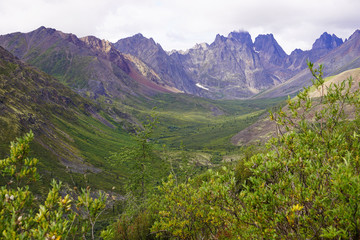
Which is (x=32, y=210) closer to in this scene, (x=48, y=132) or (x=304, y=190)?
(x=304, y=190)

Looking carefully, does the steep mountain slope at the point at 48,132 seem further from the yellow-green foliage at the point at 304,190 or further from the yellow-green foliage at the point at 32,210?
the yellow-green foliage at the point at 304,190

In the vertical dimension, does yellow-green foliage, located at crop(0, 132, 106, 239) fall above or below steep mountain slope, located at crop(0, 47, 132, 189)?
above

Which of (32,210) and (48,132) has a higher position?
(32,210)

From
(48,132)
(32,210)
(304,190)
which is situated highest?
(304,190)

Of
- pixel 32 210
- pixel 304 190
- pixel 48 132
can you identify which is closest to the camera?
pixel 304 190

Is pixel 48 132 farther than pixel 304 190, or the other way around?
pixel 48 132

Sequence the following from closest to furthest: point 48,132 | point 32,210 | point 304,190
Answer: point 304,190 < point 32,210 < point 48,132

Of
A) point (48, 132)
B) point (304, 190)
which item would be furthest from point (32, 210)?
point (48, 132)

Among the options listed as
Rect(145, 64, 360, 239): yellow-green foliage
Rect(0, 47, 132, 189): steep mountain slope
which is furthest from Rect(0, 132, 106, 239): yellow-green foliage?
Rect(0, 47, 132, 189): steep mountain slope

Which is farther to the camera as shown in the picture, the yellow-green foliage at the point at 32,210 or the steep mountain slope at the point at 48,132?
the steep mountain slope at the point at 48,132

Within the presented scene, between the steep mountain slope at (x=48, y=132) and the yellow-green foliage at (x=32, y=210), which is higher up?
the yellow-green foliage at (x=32, y=210)

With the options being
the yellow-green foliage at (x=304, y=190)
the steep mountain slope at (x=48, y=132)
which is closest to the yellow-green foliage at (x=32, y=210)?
the yellow-green foliage at (x=304, y=190)

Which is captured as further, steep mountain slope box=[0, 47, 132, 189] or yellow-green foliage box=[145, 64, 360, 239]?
steep mountain slope box=[0, 47, 132, 189]

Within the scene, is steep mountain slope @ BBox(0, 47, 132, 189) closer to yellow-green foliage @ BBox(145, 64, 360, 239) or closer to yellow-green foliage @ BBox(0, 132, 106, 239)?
yellow-green foliage @ BBox(0, 132, 106, 239)
